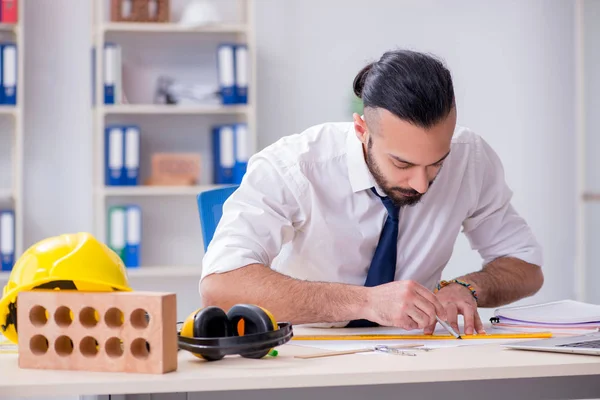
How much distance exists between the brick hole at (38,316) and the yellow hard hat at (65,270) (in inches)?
1.7

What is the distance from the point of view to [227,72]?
146 inches

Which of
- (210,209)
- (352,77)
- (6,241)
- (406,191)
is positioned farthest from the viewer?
(352,77)

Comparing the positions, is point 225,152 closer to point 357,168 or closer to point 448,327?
point 357,168

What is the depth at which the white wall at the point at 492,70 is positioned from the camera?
4.09 m

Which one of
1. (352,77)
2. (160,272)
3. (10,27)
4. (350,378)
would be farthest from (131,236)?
(350,378)

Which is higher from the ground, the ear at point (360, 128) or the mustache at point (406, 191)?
the ear at point (360, 128)

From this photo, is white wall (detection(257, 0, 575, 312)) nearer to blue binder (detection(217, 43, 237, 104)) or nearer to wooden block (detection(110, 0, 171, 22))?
blue binder (detection(217, 43, 237, 104))

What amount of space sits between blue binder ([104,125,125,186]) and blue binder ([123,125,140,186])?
0.01 m

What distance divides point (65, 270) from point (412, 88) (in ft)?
2.59

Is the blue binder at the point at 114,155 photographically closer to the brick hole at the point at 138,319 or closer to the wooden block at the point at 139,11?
the wooden block at the point at 139,11

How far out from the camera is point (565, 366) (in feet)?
3.63

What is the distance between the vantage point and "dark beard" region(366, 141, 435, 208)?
170 cm

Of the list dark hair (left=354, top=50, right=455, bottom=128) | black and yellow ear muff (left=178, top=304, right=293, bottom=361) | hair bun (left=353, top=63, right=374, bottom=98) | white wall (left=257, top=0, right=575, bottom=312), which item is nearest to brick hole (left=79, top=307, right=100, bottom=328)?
black and yellow ear muff (left=178, top=304, right=293, bottom=361)

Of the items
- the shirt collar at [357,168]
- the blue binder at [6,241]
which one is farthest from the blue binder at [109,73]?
the shirt collar at [357,168]
